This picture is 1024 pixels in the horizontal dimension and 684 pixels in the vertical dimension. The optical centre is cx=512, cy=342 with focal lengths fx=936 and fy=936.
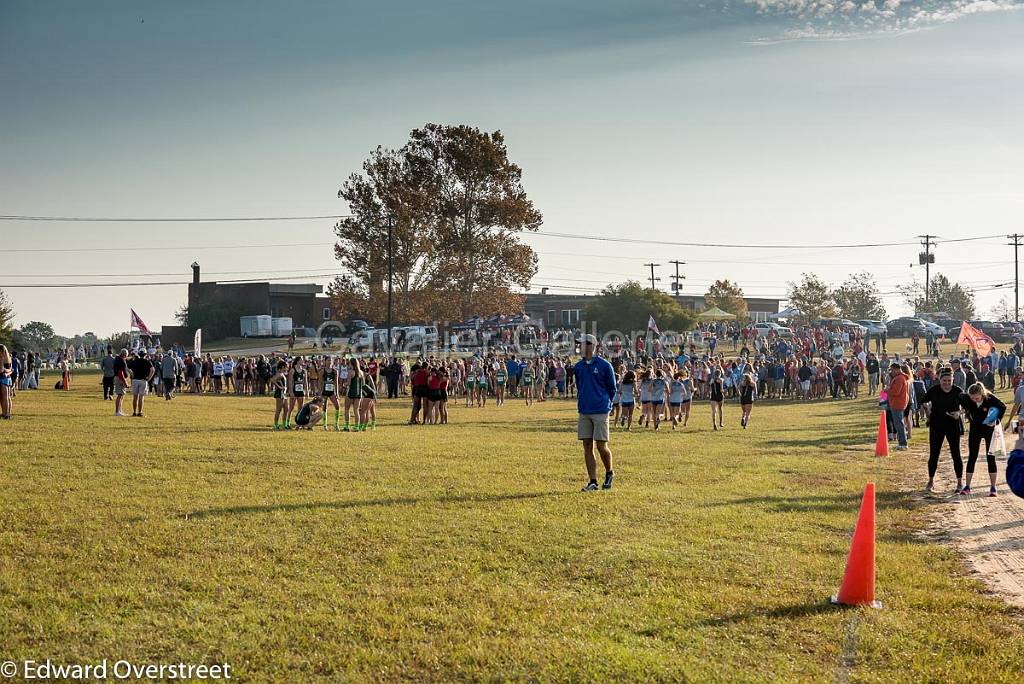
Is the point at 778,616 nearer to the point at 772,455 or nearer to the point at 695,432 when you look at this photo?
the point at 772,455

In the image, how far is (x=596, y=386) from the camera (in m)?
12.0

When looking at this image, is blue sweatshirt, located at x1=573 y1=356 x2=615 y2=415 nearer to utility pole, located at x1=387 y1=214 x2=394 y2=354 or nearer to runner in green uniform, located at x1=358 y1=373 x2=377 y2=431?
runner in green uniform, located at x1=358 y1=373 x2=377 y2=431

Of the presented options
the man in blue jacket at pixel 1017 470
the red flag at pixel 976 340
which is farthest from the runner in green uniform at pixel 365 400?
the red flag at pixel 976 340

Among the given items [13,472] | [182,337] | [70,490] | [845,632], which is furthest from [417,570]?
[182,337]

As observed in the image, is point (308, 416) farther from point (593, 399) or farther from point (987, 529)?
point (987, 529)

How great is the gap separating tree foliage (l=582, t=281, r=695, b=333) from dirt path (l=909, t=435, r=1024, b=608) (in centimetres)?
5167

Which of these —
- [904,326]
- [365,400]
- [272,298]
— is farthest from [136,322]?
[904,326]

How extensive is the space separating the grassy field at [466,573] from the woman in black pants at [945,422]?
1111 millimetres

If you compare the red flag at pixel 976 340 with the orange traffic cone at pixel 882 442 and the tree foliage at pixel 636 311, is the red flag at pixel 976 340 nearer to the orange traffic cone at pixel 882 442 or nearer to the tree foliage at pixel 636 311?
the orange traffic cone at pixel 882 442

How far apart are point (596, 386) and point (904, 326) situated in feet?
224

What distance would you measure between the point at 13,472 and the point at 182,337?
73.3m

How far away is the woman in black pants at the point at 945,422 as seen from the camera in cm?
1362

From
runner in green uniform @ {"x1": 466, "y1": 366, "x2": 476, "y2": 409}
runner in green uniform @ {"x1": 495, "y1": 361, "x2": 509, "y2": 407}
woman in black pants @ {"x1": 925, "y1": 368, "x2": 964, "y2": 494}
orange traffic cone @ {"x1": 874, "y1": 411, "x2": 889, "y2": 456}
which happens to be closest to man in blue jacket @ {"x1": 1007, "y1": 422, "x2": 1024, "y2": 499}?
woman in black pants @ {"x1": 925, "y1": 368, "x2": 964, "y2": 494}

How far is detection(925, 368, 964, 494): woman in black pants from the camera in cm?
1362
